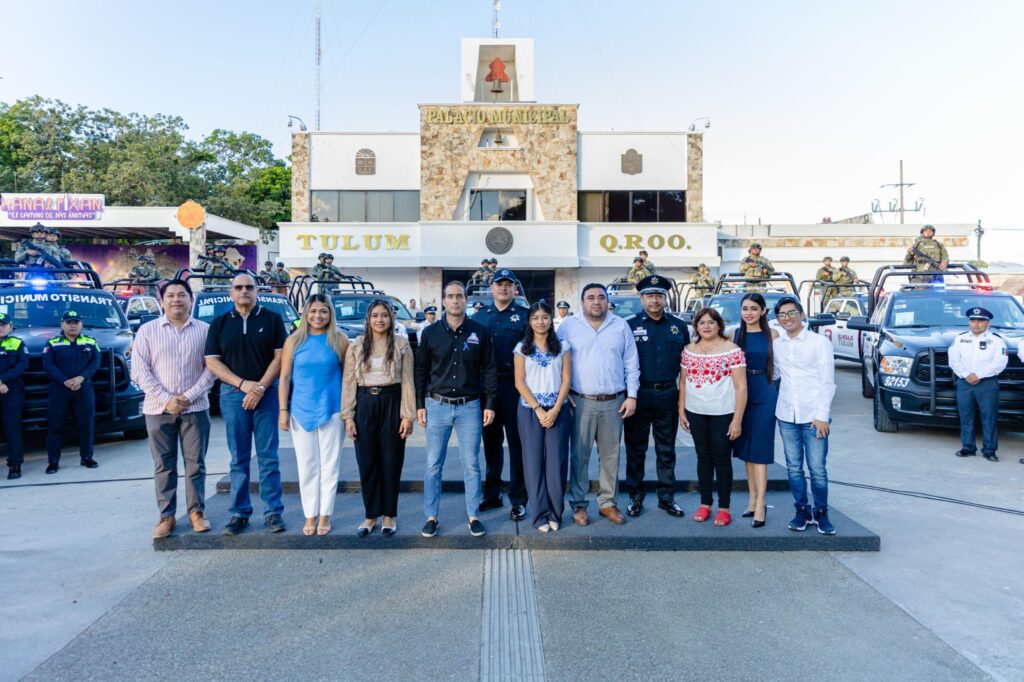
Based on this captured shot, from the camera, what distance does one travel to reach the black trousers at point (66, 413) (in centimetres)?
763

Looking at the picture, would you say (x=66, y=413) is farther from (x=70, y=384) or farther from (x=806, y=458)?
(x=806, y=458)

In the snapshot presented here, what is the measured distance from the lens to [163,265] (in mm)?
36781

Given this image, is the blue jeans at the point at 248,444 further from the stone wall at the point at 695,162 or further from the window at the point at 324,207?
the stone wall at the point at 695,162

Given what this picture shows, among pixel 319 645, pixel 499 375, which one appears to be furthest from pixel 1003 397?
pixel 319 645

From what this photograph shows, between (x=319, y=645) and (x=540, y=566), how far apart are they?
1.69 metres

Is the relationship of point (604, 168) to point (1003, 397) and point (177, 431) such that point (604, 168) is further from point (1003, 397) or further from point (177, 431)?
point (177, 431)

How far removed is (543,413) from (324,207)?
83.8 feet

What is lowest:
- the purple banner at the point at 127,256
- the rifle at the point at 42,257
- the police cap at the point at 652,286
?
the police cap at the point at 652,286

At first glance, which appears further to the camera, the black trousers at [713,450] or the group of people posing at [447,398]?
the black trousers at [713,450]

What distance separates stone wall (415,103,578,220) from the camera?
2794cm

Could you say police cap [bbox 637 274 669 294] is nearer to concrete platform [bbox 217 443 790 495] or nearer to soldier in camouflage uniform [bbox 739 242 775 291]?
concrete platform [bbox 217 443 790 495]

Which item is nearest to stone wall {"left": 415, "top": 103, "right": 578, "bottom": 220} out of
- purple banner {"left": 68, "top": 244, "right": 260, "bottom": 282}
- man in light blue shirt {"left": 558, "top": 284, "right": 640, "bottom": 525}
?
purple banner {"left": 68, "top": 244, "right": 260, "bottom": 282}

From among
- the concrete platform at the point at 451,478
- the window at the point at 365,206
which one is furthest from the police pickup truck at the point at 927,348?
the window at the point at 365,206

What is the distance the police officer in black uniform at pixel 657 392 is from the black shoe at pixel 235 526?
3084 mm
